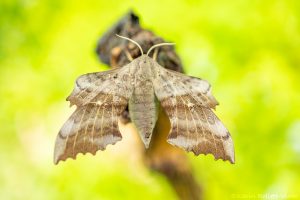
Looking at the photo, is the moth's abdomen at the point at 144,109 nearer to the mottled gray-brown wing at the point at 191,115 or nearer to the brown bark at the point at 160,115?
the mottled gray-brown wing at the point at 191,115

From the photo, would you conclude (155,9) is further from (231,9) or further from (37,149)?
(37,149)

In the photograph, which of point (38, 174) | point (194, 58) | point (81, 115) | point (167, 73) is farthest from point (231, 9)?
point (38, 174)

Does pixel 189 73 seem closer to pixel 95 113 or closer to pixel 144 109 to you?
pixel 144 109

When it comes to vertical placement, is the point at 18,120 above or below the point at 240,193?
above

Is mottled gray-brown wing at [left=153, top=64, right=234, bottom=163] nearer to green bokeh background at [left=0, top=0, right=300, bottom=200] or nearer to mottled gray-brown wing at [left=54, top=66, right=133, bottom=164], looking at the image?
mottled gray-brown wing at [left=54, top=66, right=133, bottom=164]

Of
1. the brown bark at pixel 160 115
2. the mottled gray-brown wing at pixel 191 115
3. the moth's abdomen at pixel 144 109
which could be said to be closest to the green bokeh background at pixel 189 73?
the brown bark at pixel 160 115

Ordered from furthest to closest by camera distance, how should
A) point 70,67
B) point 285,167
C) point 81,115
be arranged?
1. point 70,67
2. point 285,167
3. point 81,115
